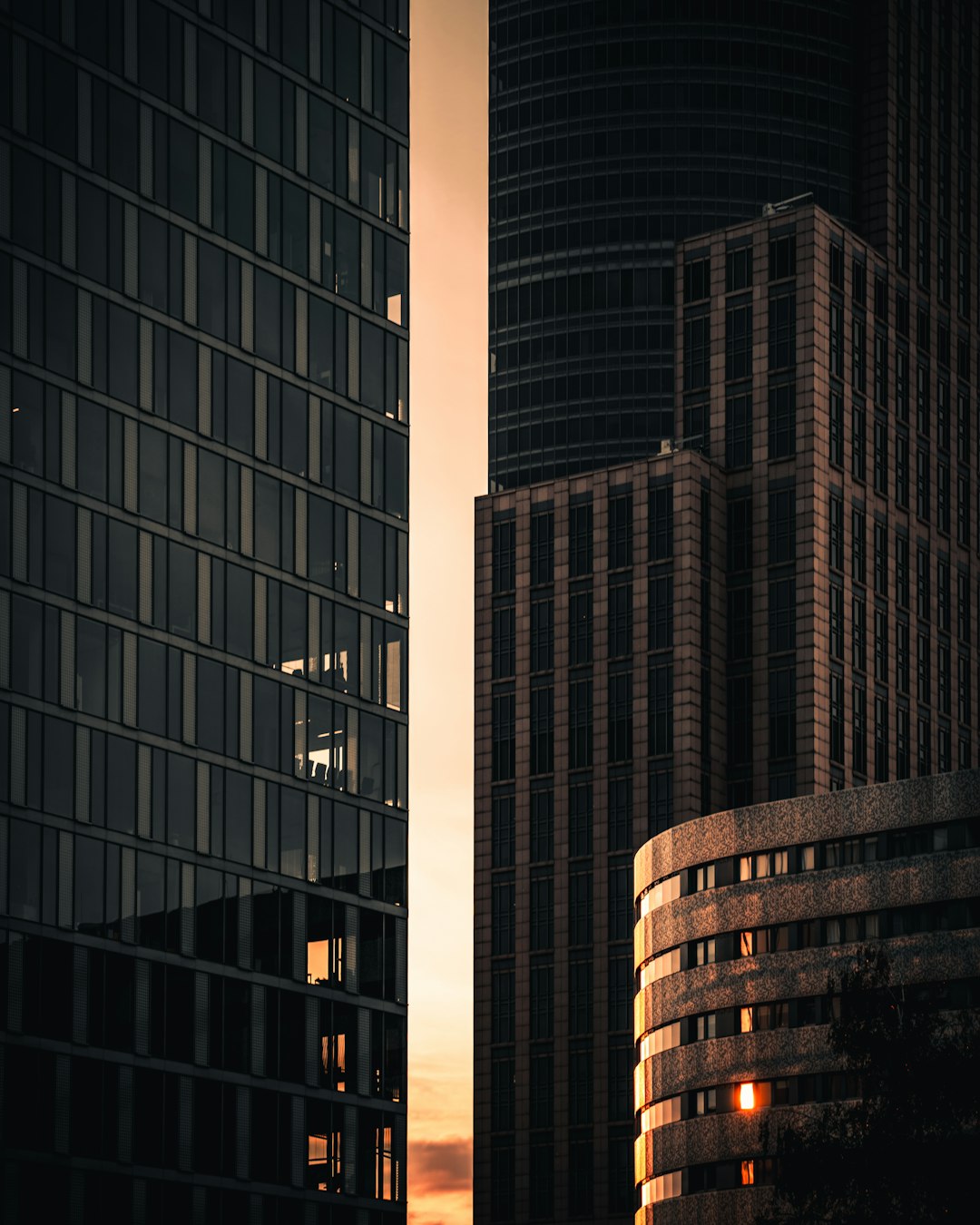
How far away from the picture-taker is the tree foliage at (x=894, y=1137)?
249 ft

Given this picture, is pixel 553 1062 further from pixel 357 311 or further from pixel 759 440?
pixel 357 311

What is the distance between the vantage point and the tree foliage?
2992 inches

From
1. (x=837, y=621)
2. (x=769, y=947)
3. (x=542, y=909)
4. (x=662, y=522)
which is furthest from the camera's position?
(x=542, y=909)

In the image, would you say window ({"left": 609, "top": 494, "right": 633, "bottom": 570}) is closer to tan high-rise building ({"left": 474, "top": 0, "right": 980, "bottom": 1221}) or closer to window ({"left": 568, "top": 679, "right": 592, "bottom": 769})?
tan high-rise building ({"left": 474, "top": 0, "right": 980, "bottom": 1221})

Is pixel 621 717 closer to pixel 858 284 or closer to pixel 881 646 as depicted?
pixel 881 646

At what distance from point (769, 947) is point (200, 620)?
116 ft

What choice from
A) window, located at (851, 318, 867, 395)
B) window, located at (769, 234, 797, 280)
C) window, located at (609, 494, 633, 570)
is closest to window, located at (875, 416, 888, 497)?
window, located at (851, 318, 867, 395)

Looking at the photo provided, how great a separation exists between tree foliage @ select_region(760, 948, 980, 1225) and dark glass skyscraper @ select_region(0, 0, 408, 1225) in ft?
90.5

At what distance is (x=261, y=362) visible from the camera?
109000mm

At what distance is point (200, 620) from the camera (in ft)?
338

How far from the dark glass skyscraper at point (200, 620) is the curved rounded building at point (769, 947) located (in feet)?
Answer: 66.5

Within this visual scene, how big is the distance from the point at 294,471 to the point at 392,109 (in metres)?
21.6

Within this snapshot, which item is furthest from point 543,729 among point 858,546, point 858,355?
point 858,355

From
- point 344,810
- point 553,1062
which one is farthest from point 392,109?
point 553,1062
